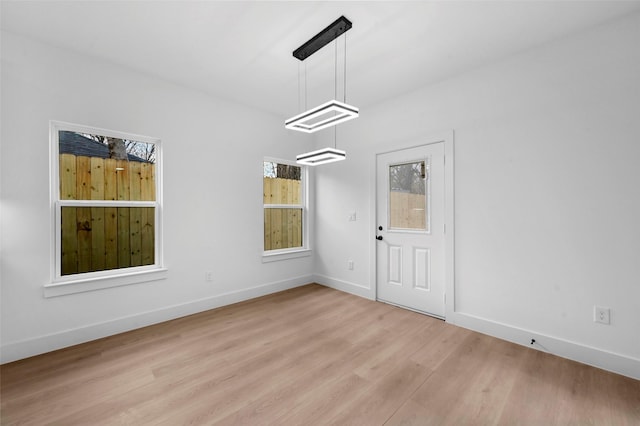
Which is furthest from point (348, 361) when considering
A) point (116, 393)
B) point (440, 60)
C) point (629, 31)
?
point (629, 31)

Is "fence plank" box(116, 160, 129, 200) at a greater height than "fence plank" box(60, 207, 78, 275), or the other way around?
"fence plank" box(116, 160, 129, 200)

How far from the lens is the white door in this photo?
11.1 ft

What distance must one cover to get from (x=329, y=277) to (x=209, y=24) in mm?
3681

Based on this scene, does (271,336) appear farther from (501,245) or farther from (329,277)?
(501,245)

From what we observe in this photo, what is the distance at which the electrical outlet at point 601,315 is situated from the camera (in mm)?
2305

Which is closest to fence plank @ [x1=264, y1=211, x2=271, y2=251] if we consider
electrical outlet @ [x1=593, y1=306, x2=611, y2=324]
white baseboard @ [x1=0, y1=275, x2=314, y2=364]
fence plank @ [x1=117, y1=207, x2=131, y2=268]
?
white baseboard @ [x1=0, y1=275, x2=314, y2=364]

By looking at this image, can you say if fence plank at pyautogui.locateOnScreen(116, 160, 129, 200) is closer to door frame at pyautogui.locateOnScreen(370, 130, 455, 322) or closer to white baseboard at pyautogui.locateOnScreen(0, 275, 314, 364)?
white baseboard at pyautogui.locateOnScreen(0, 275, 314, 364)

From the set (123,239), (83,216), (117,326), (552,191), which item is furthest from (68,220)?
→ (552,191)

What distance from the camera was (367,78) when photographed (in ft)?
10.7

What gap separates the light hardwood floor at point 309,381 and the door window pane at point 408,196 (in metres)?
1.28

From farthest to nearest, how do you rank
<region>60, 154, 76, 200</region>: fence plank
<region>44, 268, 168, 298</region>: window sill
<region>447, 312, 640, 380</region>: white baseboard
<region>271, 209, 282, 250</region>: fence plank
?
<region>271, 209, 282, 250</region>: fence plank, <region>60, 154, 76, 200</region>: fence plank, <region>44, 268, 168, 298</region>: window sill, <region>447, 312, 640, 380</region>: white baseboard

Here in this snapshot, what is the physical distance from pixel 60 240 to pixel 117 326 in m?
1.03

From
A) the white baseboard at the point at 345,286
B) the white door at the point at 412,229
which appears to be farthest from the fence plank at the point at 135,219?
the white door at the point at 412,229

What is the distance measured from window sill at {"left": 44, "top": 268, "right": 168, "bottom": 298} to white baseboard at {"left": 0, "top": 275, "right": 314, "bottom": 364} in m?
0.37
